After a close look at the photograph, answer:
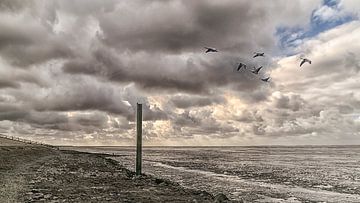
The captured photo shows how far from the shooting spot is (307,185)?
3030cm

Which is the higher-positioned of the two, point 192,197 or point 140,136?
point 140,136

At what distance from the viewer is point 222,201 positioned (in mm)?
17844

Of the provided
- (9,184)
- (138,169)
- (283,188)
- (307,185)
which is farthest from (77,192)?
(307,185)

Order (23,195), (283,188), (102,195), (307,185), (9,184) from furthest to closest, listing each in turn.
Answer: (307,185) < (283,188) < (9,184) < (102,195) < (23,195)

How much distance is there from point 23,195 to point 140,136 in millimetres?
14481

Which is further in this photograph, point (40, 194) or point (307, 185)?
point (307, 185)

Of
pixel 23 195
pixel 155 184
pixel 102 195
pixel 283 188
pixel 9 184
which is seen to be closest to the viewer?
pixel 23 195

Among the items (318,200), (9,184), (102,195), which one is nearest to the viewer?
(102,195)

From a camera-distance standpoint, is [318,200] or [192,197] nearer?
[192,197]

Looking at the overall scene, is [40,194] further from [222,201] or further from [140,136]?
[140,136]

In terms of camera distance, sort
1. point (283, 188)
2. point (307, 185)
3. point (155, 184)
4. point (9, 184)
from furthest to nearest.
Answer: point (307, 185) < point (283, 188) < point (155, 184) < point (9, 184)

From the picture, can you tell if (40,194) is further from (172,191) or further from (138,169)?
(138,169)

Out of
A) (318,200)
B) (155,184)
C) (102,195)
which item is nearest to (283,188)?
(318,200)

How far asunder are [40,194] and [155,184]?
8.39 m
